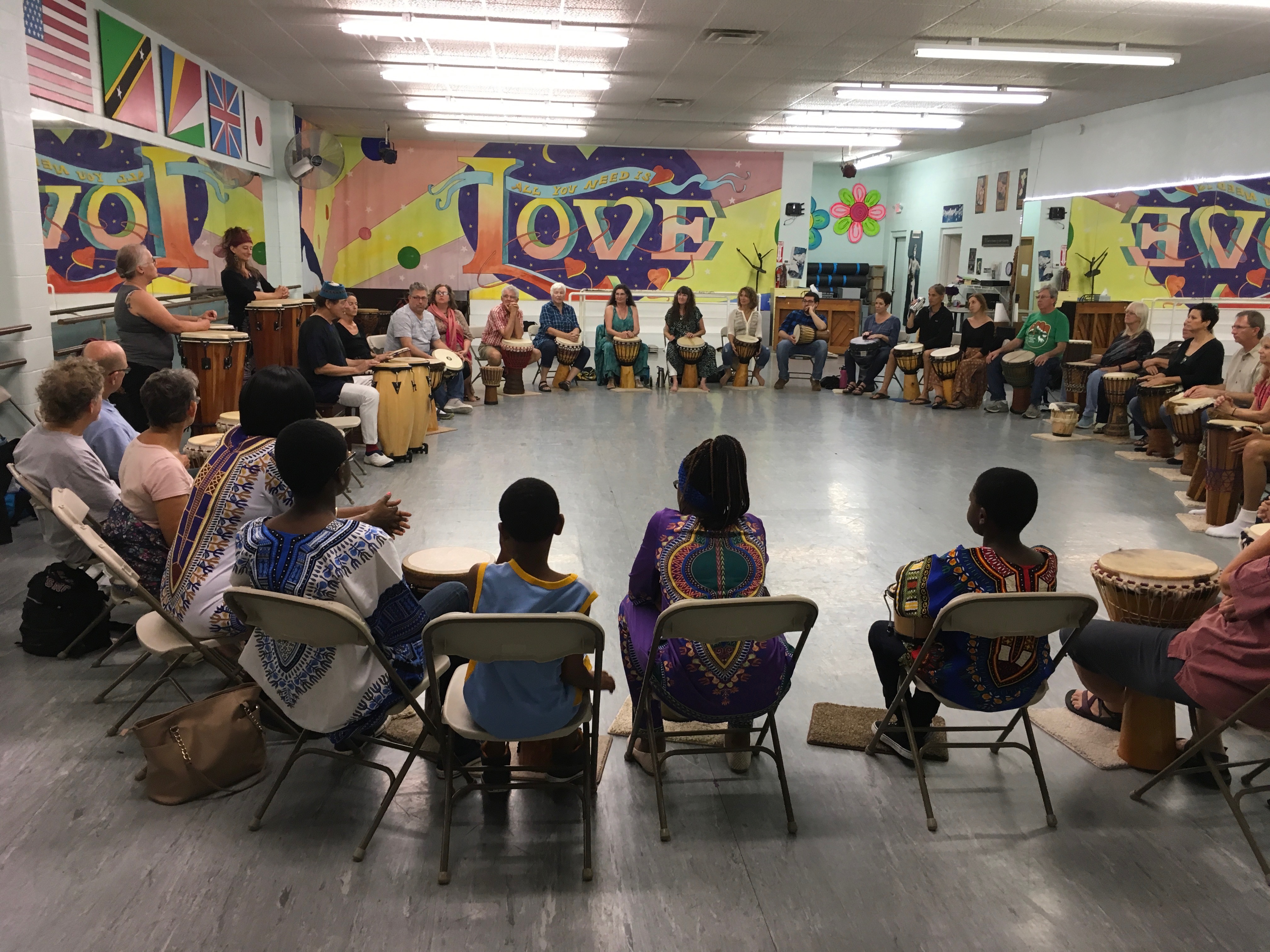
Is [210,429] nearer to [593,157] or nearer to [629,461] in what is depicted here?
[629,461]

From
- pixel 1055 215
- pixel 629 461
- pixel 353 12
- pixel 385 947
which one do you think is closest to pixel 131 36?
pixel 353 12

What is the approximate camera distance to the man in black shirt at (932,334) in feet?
33.7

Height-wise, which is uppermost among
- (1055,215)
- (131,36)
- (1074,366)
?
(131,36)

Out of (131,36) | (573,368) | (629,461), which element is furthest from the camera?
(573,368)

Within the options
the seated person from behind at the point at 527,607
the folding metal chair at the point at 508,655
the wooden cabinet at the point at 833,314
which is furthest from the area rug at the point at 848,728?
the wooden cabinet at the point at 833,314

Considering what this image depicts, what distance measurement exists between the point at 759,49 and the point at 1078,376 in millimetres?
4309

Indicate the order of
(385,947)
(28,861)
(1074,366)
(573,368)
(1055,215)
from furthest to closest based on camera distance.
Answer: (1055,215) < (573,368) < (1074,366) < (28,861) < (385,947)

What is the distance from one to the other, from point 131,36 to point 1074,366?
8.56m

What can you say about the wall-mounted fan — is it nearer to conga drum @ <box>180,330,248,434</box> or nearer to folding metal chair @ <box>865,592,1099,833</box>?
conga drum @ <box>180,330,248,434</box>

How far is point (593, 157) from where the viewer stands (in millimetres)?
14836

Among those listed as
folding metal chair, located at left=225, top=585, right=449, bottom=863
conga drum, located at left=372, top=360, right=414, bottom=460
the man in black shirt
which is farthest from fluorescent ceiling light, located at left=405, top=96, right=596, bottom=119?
folding metal chair, located at left=225, top=585, right=449, bottom=863

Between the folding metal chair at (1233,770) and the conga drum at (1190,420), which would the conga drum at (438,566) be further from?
the conga drum at (1190,420)

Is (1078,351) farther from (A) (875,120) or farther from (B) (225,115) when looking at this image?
(B) (225,115)

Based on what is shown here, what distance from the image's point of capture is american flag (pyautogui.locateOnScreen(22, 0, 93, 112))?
18.8 ft
